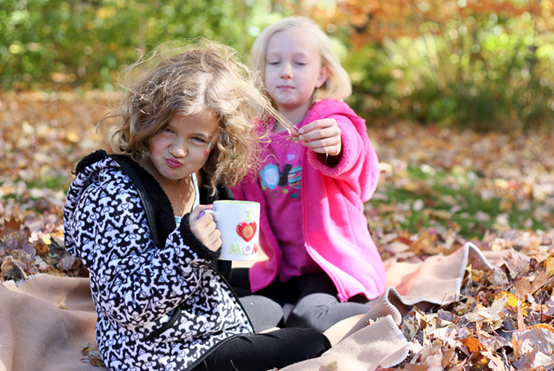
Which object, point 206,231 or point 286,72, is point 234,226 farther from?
point 286,72

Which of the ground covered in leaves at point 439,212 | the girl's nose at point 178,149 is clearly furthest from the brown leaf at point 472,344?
the girl's nose at point 178,149

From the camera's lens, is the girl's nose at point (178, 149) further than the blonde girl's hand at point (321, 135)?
No

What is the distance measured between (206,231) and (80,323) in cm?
106

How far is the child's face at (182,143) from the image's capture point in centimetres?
A: 192

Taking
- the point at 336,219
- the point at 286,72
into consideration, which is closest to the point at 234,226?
the point at 336,219

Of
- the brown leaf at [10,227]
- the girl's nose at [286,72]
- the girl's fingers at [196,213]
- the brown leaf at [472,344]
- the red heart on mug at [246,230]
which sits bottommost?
the brown leaf at [472,344]

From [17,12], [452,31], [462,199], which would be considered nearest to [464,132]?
[452,31]

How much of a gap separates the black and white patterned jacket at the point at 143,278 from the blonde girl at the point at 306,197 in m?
0.63

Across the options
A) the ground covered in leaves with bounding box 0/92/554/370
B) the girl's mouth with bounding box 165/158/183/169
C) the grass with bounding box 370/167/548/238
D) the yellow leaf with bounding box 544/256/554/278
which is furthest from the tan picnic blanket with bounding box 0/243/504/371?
the grass with bounding box 370/167/548/238

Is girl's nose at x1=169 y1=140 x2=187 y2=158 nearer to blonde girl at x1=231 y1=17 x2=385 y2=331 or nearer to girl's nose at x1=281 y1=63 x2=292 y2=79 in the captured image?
blonde girl at x1=231 y1=17 x2=385 y2=331

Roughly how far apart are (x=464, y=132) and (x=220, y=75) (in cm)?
843

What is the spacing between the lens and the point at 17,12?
36.9 ft

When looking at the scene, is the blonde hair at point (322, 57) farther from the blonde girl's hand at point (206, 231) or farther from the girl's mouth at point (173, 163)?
the blonde girl's hand at point (206, 231)

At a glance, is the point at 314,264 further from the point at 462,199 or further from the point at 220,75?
the point at 462,199
